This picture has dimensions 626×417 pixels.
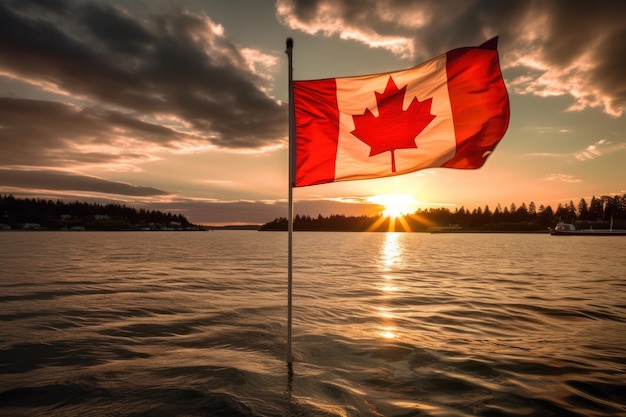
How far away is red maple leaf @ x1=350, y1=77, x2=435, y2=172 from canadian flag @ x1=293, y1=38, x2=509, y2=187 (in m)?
0.02

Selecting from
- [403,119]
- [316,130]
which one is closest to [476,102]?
[403,119]

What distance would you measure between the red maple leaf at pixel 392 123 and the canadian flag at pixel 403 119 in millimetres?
20

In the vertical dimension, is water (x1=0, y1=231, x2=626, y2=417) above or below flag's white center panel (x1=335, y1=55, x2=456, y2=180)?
below

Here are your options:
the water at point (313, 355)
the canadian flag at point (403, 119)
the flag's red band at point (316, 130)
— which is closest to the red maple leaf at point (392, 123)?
the canadian flag at point (403, 119)

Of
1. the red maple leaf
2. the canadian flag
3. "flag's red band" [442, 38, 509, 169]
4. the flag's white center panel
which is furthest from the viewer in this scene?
the red maple leaf

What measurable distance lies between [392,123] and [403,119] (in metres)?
0.24

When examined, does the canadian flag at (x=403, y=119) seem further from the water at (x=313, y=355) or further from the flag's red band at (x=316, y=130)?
the water at (x=313, y=355)

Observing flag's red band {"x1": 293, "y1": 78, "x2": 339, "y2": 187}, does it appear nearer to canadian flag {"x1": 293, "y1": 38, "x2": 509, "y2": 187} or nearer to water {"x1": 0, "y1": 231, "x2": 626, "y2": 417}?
canadian flag {"x1": 293, "y1": 38, "x2": 509, "y2": 187}

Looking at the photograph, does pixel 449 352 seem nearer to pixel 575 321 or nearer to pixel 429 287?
pixel 575 321

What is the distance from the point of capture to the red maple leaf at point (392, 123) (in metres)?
7.34

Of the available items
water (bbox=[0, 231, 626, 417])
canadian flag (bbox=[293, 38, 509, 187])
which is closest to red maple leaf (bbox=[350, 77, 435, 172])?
canadian flag (bbox=[293, 38, 509, 187])

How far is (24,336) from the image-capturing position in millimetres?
9727

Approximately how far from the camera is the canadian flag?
6.93m

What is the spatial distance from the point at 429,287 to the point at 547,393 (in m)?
14.3
